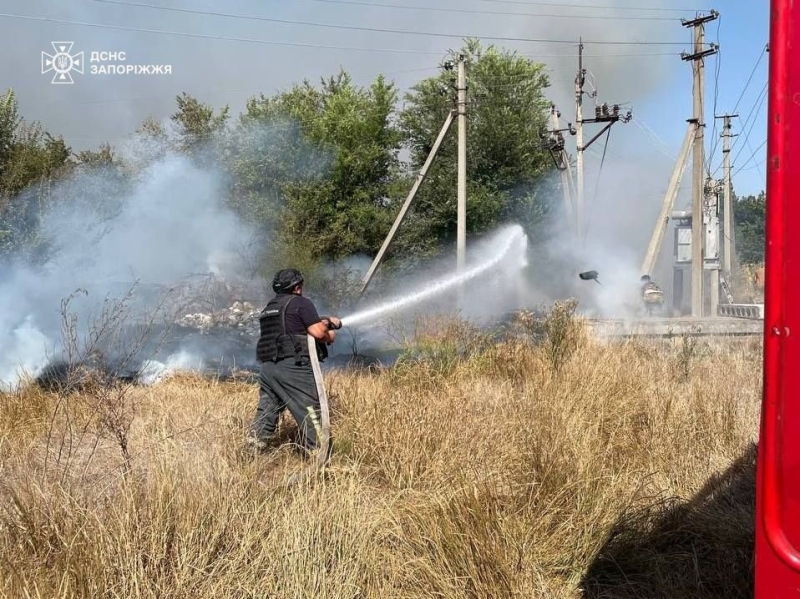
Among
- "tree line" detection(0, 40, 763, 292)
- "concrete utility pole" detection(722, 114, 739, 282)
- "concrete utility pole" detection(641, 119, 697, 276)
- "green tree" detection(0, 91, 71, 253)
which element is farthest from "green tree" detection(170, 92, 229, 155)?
"concrete utility pole" detection(722, 114, 739, 282)

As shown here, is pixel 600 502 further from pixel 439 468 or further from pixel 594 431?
pixel 594 431

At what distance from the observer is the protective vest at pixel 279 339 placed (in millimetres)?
4996

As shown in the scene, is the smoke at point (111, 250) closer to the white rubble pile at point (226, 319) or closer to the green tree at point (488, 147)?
the white rubble pile at point (226, 319)

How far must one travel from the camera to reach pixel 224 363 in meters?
9.21

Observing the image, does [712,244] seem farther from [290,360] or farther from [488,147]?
[290,360]

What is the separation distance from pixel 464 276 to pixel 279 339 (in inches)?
430

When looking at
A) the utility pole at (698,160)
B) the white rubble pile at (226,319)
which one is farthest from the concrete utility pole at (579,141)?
the white rubble pile at (226,319)

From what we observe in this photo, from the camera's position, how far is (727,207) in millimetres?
31078

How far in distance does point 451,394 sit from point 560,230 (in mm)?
20994

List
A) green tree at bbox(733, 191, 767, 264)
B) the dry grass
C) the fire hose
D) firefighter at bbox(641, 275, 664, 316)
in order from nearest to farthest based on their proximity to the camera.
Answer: the dry grass
the fire hose
firefighter at bbox(641, 275, 664, 316)
green tree at bbox(733, 191, 767, 264)

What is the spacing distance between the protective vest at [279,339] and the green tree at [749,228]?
45.0m

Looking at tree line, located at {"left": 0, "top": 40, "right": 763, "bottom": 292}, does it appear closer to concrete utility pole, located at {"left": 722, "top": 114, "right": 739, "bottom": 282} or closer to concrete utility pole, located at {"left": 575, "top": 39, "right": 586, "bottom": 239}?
concrete utility pole, located at {"left": 575, "top": 39, "right": 586, "bottom": 239}

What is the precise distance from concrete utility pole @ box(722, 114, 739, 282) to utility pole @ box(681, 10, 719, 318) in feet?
45.5

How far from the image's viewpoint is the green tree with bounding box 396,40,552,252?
23.8 m
